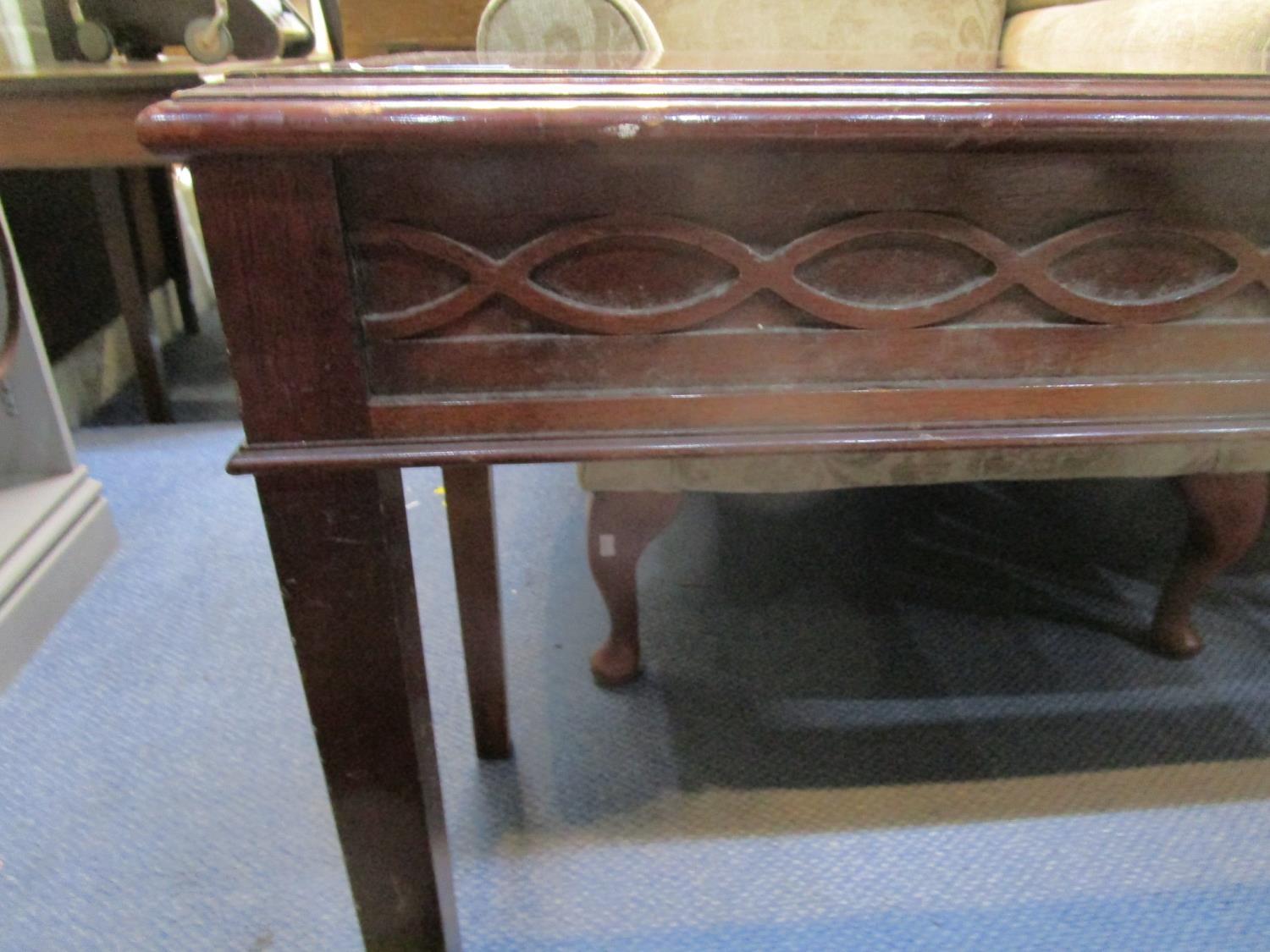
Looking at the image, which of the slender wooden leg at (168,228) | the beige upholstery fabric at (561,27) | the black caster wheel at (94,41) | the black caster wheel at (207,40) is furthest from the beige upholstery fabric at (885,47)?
the slender wooden leg at (168,228)

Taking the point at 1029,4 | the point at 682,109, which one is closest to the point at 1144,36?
the point at 1029,4

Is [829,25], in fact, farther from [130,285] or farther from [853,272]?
[130,285]

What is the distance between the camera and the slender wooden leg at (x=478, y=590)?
823mm

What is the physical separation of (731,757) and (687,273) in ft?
2.24

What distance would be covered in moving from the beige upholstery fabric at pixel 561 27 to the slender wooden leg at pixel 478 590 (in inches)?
14.4

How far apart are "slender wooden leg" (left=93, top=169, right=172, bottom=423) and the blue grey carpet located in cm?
52

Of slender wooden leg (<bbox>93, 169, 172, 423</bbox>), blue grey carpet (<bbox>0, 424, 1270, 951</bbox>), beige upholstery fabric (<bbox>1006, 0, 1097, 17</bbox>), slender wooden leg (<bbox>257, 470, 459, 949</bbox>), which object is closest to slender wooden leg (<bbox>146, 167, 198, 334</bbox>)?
slender wooden leg (<bbox>93, 169, 172, 423</bbox>)

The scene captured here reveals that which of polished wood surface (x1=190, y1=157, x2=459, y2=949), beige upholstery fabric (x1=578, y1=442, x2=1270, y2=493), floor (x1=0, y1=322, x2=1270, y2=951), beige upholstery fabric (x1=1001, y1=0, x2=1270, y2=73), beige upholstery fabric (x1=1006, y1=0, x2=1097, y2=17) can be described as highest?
beige upholstery fabric (x1=1006, y1=0, x2=1097, y2=17)

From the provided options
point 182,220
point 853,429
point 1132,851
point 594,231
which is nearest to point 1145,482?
point 1132,851

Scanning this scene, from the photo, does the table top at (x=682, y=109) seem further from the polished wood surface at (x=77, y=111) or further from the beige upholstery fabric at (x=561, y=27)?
the polished wood surface at (x=77, y=111)

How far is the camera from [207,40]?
137cm

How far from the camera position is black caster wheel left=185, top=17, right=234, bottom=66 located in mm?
1369

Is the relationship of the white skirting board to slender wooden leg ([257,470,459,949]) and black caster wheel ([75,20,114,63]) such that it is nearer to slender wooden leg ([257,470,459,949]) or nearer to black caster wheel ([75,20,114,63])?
black caster wheel ([75,20,114,63])

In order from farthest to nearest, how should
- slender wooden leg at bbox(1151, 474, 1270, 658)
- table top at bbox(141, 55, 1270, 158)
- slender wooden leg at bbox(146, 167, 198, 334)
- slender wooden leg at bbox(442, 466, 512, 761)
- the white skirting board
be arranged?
1. slender wooden leg at bbox(146, 167, 198, 334)
2. the white skirting board
3. slender wooden leg at bbox(1151, 474, 1270, 658)
4. slender wooden leg at bbox(442, 466, 512, 761)
5. table top at bbox(141, 55, 1270, 158)
